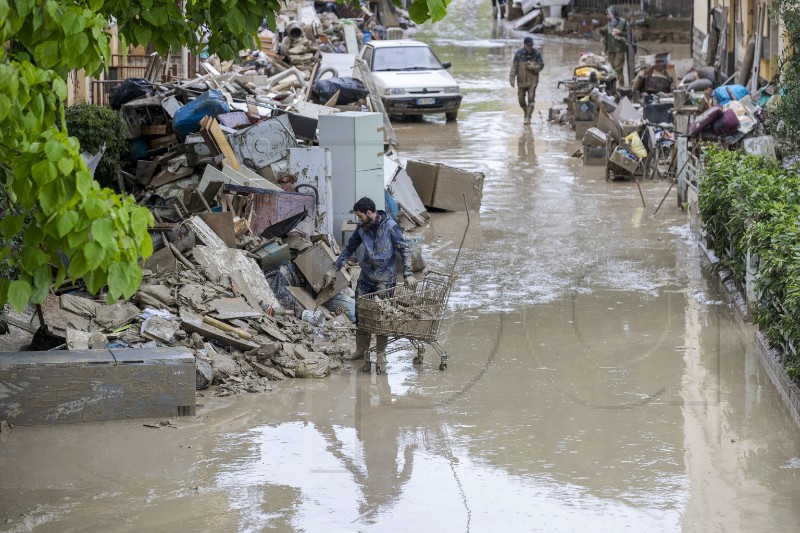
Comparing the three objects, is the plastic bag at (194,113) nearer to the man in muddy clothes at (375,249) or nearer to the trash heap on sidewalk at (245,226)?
the trash heap on sidewalk at (245,226)

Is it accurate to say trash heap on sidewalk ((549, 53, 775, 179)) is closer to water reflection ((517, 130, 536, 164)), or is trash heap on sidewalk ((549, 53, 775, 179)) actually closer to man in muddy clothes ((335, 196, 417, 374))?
water reflection ((517, 130, 536, 164))

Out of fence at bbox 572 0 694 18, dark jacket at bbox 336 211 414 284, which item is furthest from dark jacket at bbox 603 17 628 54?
dark jacket at bbox 336 211 414 284

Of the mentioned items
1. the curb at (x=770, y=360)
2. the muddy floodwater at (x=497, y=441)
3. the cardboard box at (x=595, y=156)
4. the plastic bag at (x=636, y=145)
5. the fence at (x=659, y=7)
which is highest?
the fence at (x=659, y=7)

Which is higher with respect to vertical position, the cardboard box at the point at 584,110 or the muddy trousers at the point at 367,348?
the cardboard box at the point at 584,110

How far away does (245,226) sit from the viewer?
12.9 meters

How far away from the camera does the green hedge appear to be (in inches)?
373

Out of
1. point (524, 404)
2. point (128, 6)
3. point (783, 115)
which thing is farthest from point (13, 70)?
point (783, 115)

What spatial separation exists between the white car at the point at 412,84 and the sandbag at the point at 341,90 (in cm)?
482

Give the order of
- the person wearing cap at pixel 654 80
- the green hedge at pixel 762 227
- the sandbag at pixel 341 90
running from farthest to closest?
the person wearing cap at pixel 654 80 < the sandbag at pixel 341 90 < the green hedge at pixel 762 227

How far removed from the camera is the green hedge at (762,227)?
31.1 ft

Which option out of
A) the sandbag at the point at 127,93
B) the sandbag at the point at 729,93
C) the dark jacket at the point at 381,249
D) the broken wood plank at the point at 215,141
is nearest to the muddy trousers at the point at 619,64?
the sandbag at the point at 729,93

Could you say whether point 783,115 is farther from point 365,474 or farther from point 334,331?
point 365,474

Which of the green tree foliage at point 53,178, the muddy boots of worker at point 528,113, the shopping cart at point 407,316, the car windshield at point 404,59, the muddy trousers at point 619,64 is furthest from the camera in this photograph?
the muddy trousers at point 619,64

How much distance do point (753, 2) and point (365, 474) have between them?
20469mm
